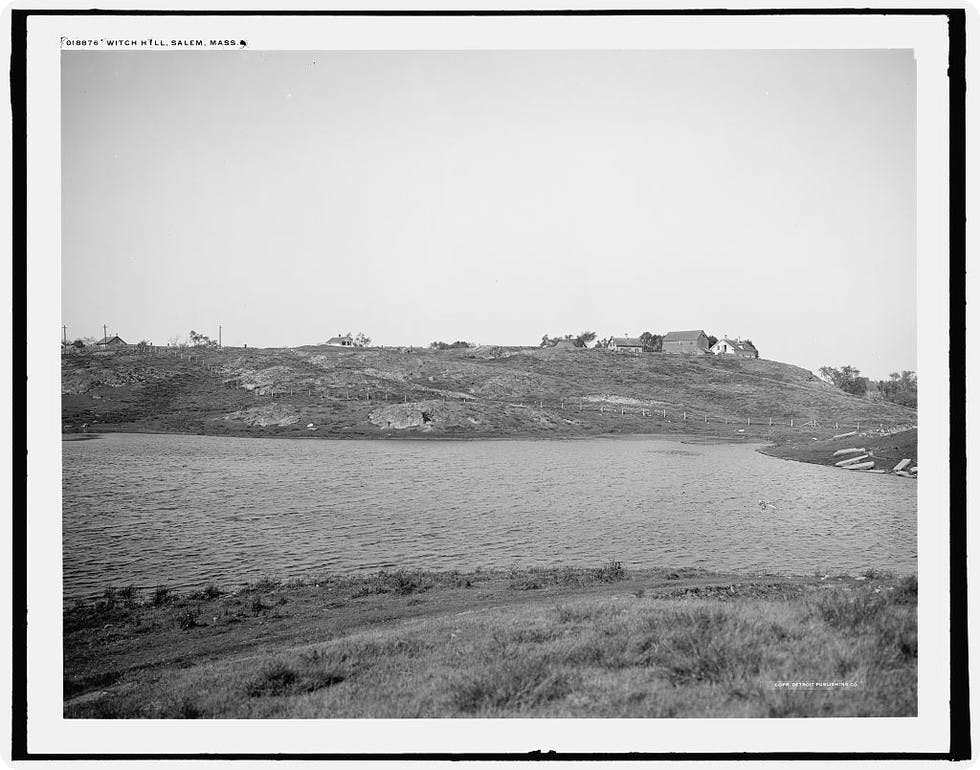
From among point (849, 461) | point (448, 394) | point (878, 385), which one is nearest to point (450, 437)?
point (448, 394)

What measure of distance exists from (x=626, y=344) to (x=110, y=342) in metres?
11.3

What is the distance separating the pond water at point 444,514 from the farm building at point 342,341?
9.69 feet

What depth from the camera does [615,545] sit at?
36.7 feet

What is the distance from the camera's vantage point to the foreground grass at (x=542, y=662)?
5.86 m

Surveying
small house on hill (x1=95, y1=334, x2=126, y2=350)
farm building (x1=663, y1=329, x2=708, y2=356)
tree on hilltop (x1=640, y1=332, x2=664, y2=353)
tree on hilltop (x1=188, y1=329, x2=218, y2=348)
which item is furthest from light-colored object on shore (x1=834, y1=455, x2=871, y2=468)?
small house on hill (x1=95, y1=334, x2=126, y2=350)

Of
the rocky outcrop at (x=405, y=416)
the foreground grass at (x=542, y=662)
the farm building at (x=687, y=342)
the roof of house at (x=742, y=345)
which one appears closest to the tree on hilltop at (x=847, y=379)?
the roof of house at (x=742, y=345)

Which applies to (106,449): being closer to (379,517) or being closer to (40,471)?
(40,471)

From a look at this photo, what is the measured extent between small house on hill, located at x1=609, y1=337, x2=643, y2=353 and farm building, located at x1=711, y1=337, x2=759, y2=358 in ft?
6.54

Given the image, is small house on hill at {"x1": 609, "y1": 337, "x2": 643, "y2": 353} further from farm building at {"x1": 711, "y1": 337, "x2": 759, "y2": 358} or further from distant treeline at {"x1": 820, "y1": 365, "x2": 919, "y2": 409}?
distant treeline at {"x1": 820, "y1": 365, "x2": 919, "y2": 409}

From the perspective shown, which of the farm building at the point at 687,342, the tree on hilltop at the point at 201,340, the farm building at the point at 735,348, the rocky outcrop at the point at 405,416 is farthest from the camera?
the rocky outcrop at the point at 405,416

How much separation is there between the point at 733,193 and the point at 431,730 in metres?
8.25

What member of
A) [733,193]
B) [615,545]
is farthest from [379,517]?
[733,193]

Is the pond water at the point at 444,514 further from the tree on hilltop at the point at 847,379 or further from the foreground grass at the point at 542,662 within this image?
the tree on hilltop at the point at 847,379

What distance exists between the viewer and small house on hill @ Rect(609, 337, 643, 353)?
14.7m
